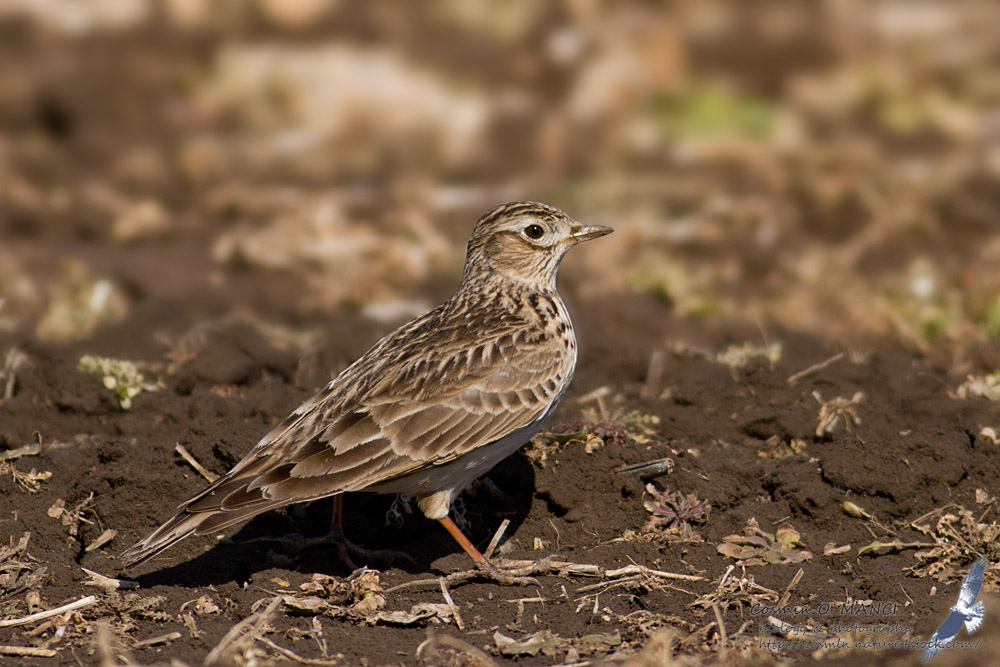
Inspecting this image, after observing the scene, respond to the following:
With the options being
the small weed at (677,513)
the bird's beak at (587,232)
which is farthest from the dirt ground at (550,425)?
the bird's beak at (587,232)

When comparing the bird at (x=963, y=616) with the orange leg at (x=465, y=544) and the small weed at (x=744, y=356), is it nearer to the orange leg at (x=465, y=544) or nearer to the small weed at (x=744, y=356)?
the orange leg at (x=465, y=544)

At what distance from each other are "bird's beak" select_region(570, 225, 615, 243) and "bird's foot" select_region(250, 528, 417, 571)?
2.09 m

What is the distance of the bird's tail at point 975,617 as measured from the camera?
4.65 metres

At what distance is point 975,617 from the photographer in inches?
186

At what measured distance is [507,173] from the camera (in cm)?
1156

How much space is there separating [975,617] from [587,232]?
3038 mm

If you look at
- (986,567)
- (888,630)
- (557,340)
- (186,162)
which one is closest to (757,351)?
(557,340)

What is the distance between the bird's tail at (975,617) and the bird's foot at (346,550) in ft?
8.25

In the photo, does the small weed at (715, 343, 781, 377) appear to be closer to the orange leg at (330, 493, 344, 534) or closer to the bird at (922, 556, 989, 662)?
the bird at (922, 556, 989, 662)

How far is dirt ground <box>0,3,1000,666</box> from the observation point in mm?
5113

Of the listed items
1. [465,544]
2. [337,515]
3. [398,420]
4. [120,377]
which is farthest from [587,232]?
[120,377]

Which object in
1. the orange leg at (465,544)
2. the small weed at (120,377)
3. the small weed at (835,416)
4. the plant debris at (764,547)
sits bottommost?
the plant debris at (764,547)

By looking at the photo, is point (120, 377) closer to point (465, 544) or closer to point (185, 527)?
point (185, 527)

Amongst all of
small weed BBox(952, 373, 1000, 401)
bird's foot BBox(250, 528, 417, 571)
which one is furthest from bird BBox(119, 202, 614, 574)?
small weed BBox(952, 373, 1000, 401)
